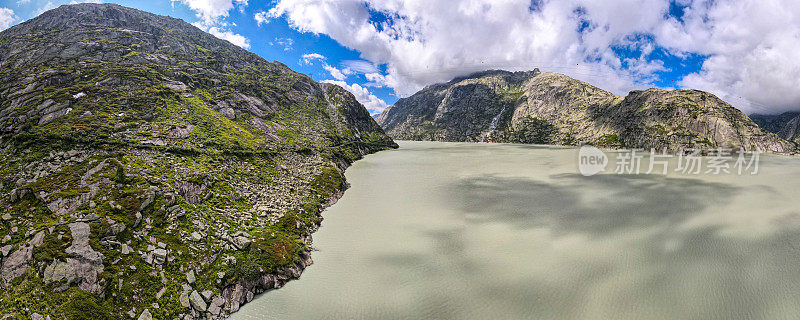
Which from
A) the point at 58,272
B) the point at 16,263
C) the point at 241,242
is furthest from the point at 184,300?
the point at 16,263

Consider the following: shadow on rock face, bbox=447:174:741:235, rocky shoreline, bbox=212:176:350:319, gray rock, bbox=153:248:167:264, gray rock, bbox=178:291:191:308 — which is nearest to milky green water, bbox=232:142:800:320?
shadow on rock face, bbox=447:174:741:235

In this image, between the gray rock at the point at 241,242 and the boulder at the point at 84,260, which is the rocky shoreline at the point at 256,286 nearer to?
the gray rock at the point at 241,242

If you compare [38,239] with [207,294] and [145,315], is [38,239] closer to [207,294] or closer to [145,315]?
[145,315]

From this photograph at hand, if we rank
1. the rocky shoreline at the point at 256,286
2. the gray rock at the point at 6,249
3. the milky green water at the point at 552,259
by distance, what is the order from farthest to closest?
the milky green water at the point at 552,259 < the rocky shoreline at the point at 256,286 < the gray rock at the point at 6,249

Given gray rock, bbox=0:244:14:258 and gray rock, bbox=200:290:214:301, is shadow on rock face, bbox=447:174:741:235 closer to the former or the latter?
gray rock, bbox=200:290:214:301

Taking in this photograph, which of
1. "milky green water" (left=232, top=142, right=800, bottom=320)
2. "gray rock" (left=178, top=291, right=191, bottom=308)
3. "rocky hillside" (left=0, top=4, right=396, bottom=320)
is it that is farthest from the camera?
"milky green water" (left=232, top=142, right=800, bottom=320)

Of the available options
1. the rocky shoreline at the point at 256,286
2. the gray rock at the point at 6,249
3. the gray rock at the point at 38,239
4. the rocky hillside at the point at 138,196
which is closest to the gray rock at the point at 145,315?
the rocky hillside at the point at 138,196
